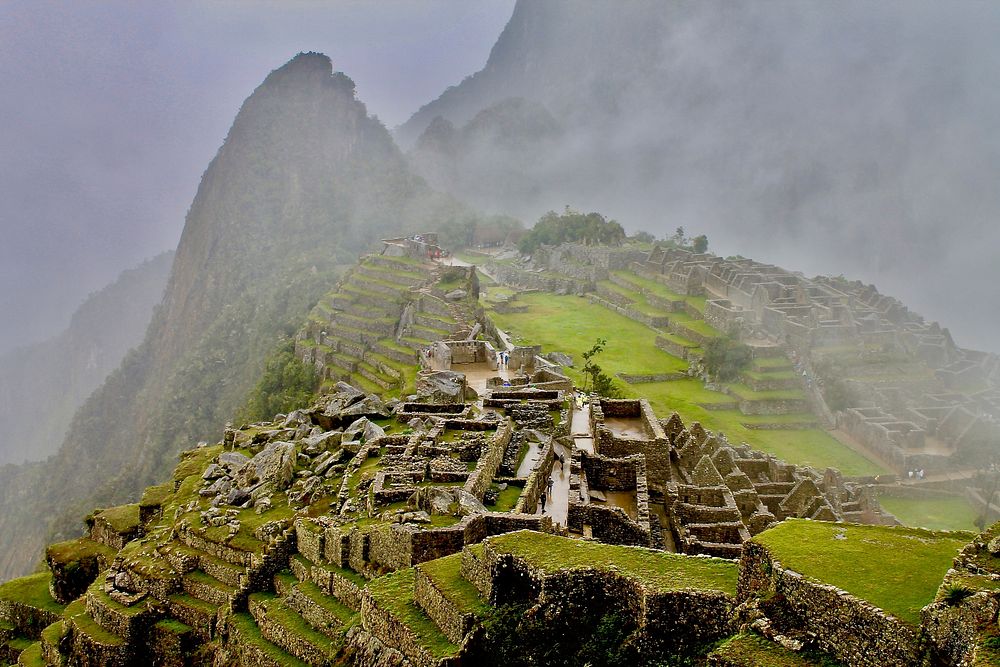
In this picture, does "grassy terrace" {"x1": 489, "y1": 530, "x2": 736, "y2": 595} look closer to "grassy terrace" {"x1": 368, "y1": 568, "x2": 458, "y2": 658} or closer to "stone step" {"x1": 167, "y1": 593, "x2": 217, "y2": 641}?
"grassy terrace" {"x1": 368, "y1": 568, "x2": 458, "y2": 658}

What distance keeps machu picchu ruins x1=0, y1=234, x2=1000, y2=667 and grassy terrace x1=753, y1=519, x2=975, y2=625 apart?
0.13 ft

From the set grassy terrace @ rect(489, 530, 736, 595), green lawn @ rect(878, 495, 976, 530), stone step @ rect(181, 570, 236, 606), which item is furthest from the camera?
green lawn @ rect(878, 495, 976, 530)

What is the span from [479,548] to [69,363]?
169 m

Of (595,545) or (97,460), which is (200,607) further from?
(97,460)

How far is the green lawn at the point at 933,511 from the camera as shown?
1446 inches

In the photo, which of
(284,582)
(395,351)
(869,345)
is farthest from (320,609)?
(869,345)

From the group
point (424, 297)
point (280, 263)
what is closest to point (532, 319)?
point (424, 297)

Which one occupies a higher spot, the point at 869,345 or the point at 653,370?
the point at 869,345

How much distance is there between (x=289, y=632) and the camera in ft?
47.9

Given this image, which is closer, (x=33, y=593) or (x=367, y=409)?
(x=33, y=593)

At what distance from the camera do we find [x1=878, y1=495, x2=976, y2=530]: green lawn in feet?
120

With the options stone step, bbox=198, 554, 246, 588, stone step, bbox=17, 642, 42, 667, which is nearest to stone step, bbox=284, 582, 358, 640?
stone step, bbox=198, 554, 246, 588

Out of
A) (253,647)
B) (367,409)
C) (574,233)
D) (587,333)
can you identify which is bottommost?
(253,647)

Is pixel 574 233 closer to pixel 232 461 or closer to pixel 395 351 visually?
pixel 395 351
